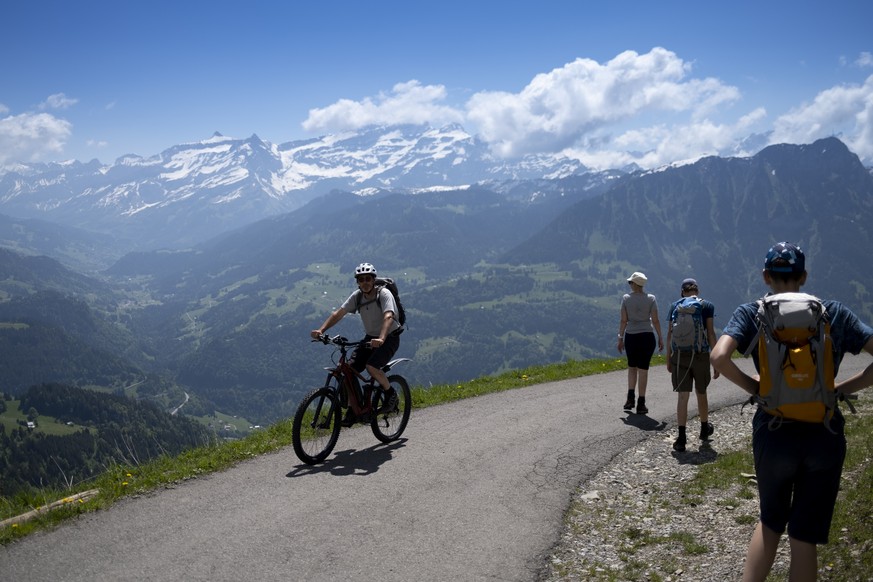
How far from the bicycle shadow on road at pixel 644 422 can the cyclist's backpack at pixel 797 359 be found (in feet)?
29.2

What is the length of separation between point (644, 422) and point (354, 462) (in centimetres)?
695

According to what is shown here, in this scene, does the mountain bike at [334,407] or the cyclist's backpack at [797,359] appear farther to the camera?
the mountain bike at [334,407]

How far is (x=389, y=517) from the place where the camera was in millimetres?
8469

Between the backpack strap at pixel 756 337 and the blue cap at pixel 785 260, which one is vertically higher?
the blue cap at pixel 785 260

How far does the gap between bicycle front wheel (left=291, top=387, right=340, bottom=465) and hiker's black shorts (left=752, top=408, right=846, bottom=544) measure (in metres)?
7.33

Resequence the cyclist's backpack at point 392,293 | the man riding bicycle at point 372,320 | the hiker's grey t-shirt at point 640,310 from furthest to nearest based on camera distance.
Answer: the hiker's grey t-shirt at point 640,310 < the cyclist's backpack at point 392,293 < the man riding bicycle at point 372,320

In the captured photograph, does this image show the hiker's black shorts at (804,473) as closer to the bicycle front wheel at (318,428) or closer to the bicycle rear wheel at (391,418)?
the bicycle front wheel at (318,428)

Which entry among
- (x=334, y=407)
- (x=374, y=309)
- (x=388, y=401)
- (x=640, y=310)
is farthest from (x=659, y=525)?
(x=640, y=310)

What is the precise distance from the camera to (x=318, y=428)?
35.5 feet

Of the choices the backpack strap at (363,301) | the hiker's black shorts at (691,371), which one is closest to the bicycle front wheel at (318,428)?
the backpack strap at (363,301)

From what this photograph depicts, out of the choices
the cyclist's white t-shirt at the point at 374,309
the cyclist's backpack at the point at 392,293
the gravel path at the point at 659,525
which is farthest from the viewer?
the cyclist's backpack at the point at 392,293

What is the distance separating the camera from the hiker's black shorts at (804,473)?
4.72m

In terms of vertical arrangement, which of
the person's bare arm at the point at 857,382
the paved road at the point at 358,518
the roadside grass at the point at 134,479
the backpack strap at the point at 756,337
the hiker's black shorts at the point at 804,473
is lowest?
the paved road at the point at 358,518

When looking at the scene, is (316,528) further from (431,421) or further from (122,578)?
(431,421)
